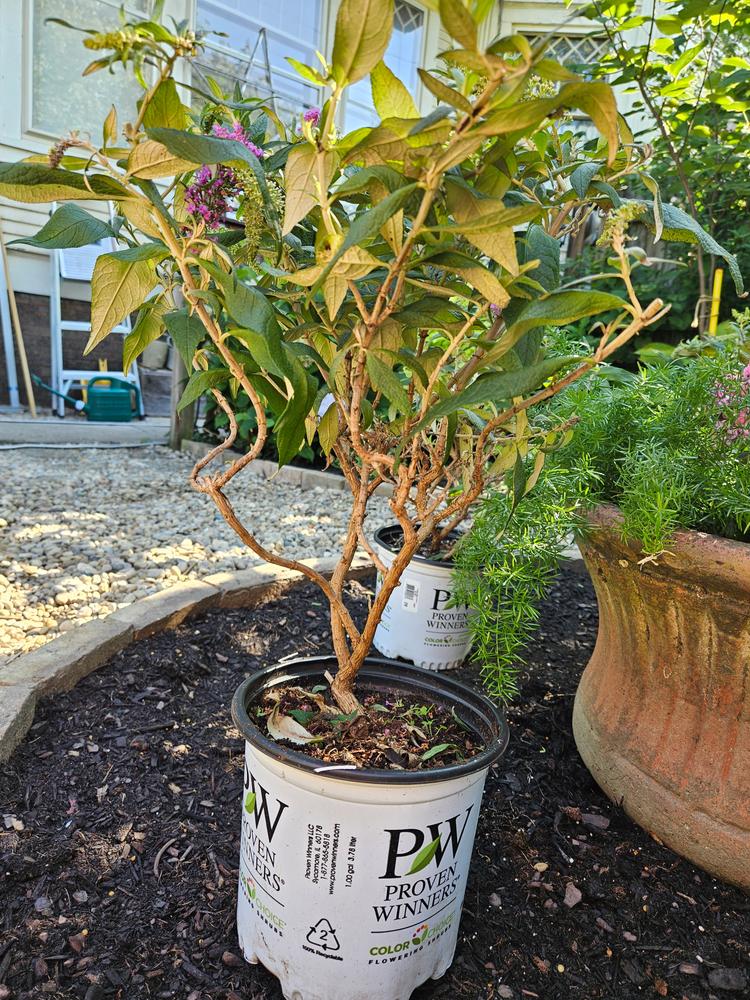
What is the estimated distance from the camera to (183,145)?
0.64 m

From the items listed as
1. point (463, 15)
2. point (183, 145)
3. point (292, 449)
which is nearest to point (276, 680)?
point (292, 449)

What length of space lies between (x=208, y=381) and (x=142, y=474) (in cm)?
322

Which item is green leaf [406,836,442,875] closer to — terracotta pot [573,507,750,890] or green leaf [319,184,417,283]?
terracotta pot [573,507,750,890]

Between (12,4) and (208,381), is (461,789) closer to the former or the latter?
(208,381)

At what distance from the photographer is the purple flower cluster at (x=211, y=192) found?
0.87 m

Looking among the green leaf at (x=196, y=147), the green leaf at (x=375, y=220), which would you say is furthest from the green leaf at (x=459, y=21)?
the green leaf at (x=196, y=147)

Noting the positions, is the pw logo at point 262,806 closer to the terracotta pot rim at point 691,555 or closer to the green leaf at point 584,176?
the terracotta pot rim at point 691,555

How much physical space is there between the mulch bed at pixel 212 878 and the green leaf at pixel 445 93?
1.11 metres

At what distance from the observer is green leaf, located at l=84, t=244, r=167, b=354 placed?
0.80 m

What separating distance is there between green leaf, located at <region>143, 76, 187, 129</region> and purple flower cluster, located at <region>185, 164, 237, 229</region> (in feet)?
0.35

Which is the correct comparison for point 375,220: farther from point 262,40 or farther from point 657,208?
point 262,40

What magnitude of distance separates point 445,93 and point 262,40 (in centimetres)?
631

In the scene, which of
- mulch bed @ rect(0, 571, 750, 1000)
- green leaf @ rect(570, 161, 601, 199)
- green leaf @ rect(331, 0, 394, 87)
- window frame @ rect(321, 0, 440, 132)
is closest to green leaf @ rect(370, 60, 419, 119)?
green leaf @ rect(331, 0, 394, 87)

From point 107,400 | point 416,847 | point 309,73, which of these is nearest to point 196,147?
point 309,73
